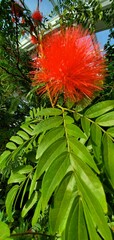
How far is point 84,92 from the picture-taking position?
97 cm

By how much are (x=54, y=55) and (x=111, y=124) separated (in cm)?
27

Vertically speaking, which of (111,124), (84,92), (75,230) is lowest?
(75,230)

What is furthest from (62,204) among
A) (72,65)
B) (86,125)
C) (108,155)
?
(72,65)

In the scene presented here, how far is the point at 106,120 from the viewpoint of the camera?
854mm

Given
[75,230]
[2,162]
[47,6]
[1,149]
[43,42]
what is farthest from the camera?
[47,6]

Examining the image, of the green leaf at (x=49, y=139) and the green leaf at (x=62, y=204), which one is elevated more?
the green leaf at (x=49, y=139)

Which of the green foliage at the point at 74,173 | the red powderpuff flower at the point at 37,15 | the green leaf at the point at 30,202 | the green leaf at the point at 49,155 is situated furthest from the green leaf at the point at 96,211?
the red powderpuff flower at the point at 37,15

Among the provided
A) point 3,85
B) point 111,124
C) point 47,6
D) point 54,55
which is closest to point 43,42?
point 54,55

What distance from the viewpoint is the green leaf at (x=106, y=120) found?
0.85 metres

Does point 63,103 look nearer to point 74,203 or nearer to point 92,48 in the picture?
point 92,48

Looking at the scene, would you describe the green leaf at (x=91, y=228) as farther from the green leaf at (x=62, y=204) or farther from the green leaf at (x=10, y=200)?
the green leaf at (x=10, y=200)

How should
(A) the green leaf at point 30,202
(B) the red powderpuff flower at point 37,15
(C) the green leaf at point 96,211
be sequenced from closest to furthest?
1. (C) the green leaf at point 96,211
2. (A) the green leaf at point 30,202
3. (B) the red powderpuff flower at point 37,15

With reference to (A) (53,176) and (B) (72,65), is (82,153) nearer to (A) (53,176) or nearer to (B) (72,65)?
(A) (53,176)

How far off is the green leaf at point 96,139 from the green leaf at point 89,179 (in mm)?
110
